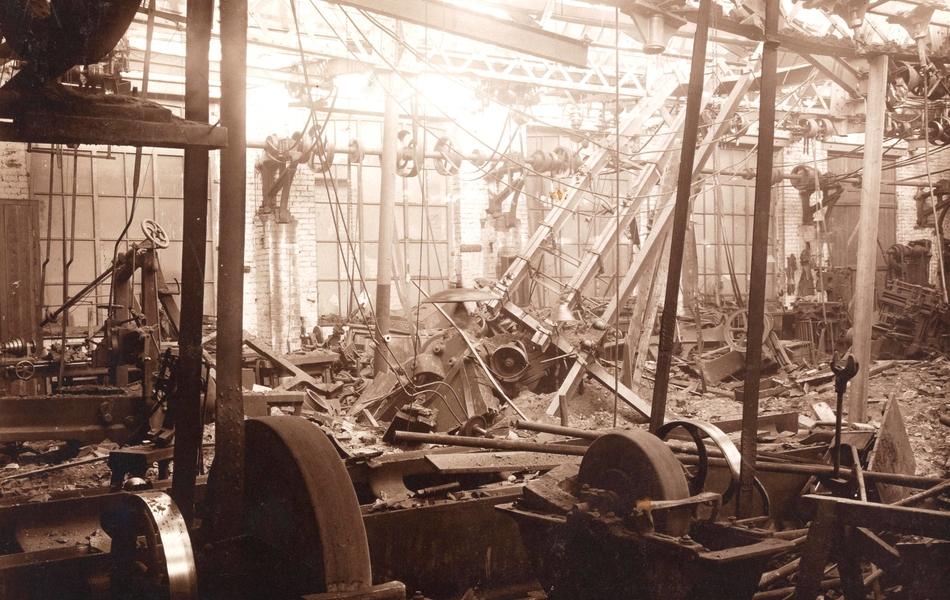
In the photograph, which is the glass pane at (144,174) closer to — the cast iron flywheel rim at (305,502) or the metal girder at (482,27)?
the metal girder at (482,27)

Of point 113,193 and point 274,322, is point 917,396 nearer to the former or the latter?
point 274,322

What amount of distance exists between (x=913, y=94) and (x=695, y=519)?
821cm

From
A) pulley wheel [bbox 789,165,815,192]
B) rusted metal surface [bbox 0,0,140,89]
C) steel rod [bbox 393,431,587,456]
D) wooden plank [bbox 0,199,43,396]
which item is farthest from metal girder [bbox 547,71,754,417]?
pulley wheel [bbox 789,165,815,192]

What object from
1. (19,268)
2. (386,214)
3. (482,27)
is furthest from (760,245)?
(19,268)

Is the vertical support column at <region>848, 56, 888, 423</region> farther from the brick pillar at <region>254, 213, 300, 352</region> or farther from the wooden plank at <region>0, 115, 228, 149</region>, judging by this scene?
the brick pillar at <region>254, 213, 300, 352</region>

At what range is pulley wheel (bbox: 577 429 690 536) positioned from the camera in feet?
10.3

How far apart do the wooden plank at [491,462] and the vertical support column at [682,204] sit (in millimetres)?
1377

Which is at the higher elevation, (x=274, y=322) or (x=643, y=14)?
(x=643, y=14)

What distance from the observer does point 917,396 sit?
11172mm

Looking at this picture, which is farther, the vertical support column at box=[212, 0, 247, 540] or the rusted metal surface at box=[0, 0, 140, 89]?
the vertical support column at box=[212, 0, 247, 540]

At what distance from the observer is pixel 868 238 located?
8.11 meters

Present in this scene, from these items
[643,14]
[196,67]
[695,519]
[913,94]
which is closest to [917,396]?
Result: [913,94]

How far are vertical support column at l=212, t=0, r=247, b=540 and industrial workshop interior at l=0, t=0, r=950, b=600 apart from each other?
0.01 meters

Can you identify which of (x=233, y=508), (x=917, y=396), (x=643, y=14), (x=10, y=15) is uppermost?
(x=643, y=14)
